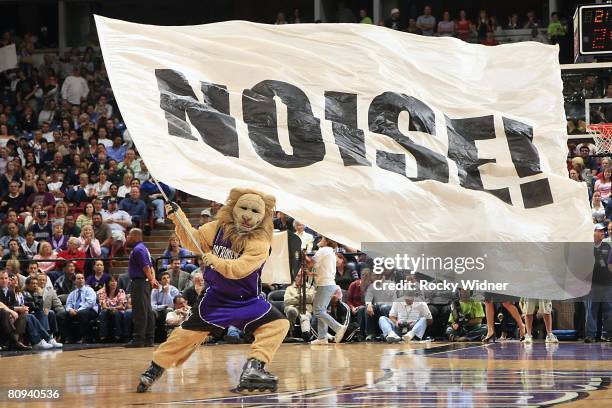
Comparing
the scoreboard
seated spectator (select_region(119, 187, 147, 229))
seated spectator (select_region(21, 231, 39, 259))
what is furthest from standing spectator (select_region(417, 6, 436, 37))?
the scoreboard

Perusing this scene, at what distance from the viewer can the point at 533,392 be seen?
8.95m

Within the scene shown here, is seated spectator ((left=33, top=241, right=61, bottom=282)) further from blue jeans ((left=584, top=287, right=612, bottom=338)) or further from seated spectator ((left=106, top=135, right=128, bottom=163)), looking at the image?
blue jeans ((left=584, top=287, right=612, bottom=338))

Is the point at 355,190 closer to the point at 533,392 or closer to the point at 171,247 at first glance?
the point at 533,392

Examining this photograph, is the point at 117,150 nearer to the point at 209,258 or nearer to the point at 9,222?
the point at 9,222

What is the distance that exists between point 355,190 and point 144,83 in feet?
6.84

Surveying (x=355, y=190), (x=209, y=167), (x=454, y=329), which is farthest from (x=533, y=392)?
(x=454, y=329)

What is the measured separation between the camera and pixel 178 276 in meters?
19.4

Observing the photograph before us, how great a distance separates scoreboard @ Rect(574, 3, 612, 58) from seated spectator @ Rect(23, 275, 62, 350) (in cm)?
926

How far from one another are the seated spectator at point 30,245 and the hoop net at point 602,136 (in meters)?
10.4

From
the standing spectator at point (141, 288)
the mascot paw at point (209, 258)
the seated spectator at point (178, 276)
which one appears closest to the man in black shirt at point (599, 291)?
the seated spectator at point (178, 276)

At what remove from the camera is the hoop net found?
14.5 metres

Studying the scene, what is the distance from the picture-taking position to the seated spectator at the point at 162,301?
18703mm

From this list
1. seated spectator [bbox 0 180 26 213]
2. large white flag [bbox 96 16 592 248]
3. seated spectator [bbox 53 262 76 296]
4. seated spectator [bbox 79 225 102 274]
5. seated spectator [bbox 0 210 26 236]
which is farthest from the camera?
seated spectator [bbox 0 180 26 213]

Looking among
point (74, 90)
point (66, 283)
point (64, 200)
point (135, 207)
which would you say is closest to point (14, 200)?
point (64, 200)
